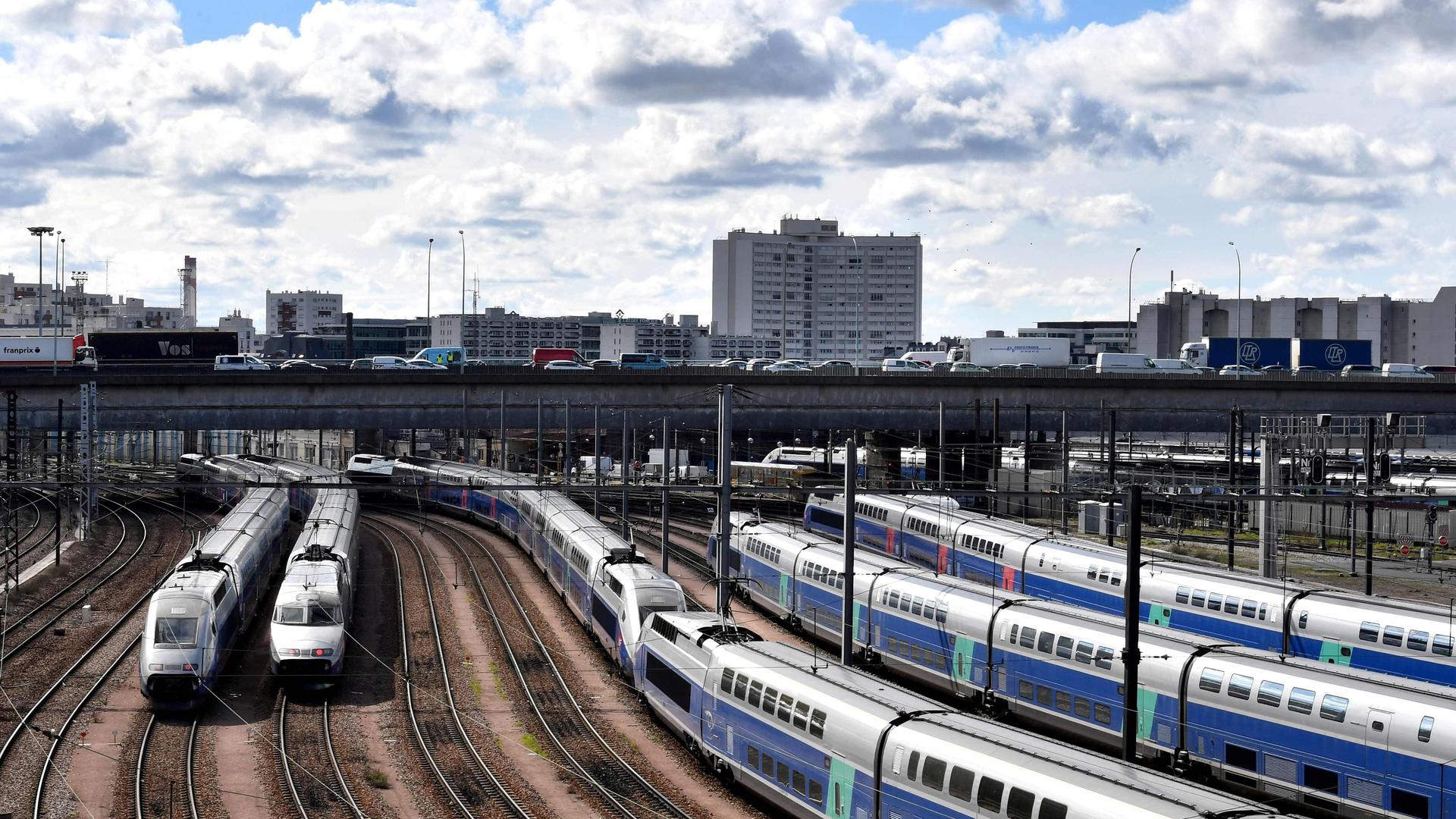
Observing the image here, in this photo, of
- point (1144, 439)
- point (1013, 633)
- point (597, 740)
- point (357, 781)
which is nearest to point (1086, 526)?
point (1013, 633)

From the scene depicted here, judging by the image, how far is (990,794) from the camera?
1902 centimetres

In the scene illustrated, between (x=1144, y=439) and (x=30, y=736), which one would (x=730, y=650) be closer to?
(x=30, y=736)

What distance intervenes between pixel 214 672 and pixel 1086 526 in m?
41.7

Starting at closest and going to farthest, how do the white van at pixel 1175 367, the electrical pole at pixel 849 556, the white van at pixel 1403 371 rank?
the electrical pole at pixel 849 556 → the white van at pixel 1175 367 → the white van at pixel 1403 371

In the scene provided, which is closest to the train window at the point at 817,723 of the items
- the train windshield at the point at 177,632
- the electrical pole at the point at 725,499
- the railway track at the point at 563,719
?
the railway track at the point at 563,719

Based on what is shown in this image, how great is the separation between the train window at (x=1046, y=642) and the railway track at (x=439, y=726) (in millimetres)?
11445

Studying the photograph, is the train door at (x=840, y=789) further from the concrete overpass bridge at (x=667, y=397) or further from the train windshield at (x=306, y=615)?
the concrete overpass bridge at (x=667, y=397)

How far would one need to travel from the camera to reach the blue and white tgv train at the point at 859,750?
17859 millimetres

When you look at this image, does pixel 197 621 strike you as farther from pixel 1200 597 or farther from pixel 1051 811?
pixel 1200 597

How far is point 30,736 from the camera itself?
29.0m

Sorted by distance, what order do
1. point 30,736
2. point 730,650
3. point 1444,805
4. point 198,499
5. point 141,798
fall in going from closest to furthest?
point 1444,805 → point 141,798 → point 730,650 → point 30,736 → point 198,499

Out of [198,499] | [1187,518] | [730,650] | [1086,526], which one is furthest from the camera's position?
[198,499]

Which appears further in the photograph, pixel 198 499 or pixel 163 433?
pixel 163 433

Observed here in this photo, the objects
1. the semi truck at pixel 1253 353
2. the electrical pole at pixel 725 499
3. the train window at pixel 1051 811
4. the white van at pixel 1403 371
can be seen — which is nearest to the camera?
the train window at pixel 1051 811
